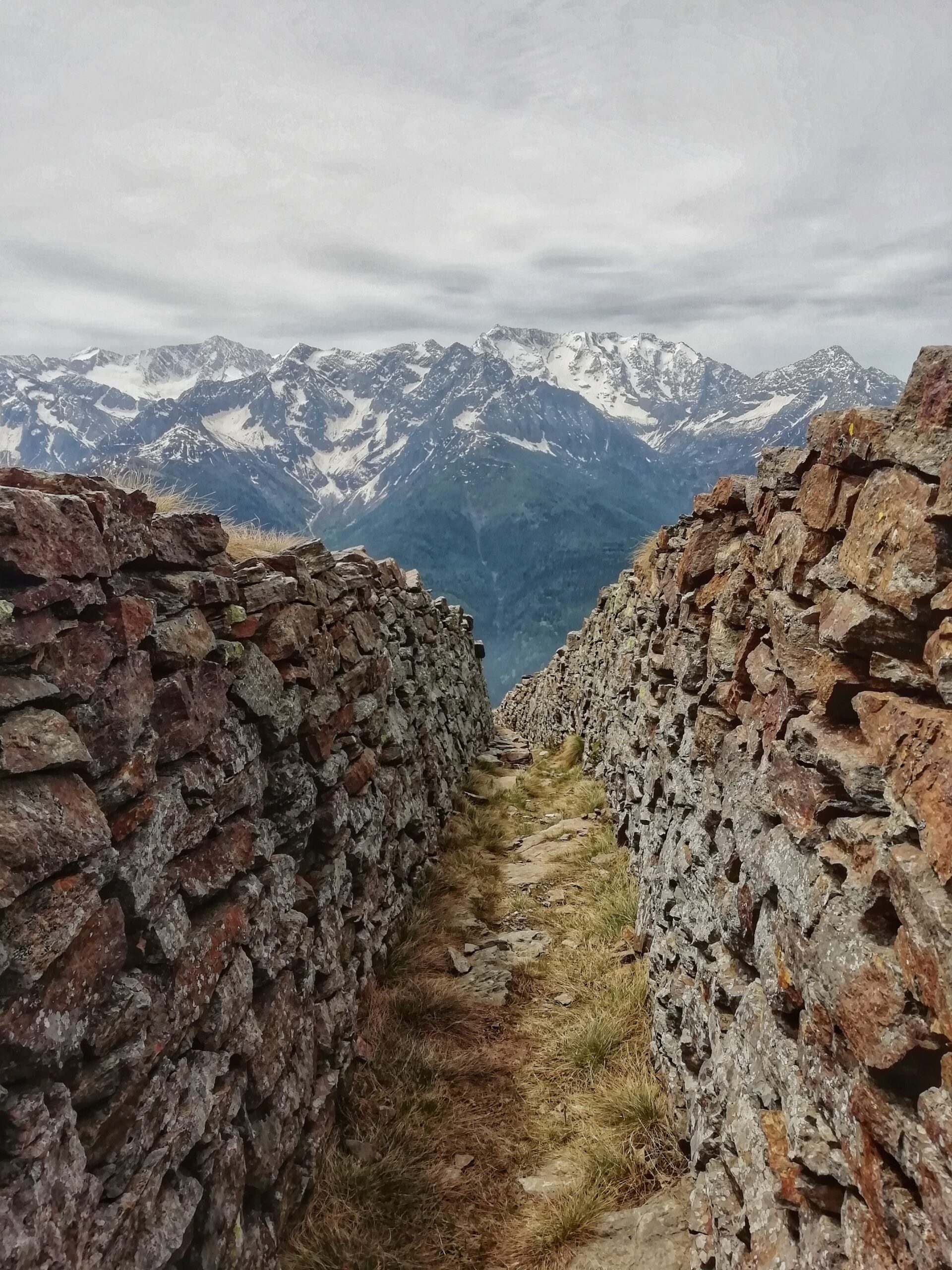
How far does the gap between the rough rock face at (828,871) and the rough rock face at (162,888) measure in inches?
143

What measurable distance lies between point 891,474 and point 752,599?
8.37 feet

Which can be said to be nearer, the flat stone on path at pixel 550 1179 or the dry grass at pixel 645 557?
the flat stone on path at pixel 550 1179

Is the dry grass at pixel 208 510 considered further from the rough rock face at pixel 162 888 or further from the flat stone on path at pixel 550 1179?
the flat stone on path at pixel 550 1179

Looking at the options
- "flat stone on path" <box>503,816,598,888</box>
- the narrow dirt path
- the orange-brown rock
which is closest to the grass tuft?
"flat stone on path" <box>503,816,598,888</box>

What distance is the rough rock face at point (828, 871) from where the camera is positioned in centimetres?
Result: 328

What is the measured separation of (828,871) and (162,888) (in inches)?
173

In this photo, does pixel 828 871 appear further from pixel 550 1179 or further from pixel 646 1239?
pixel 550 1179

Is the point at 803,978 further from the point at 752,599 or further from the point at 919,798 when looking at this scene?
the point at 752,599

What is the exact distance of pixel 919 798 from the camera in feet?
11.4

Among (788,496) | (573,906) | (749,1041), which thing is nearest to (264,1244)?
(749,1041)

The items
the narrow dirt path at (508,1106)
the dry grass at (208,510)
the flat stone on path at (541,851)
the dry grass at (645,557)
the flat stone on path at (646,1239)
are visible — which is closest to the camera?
the flat stone on path at (646,1239)

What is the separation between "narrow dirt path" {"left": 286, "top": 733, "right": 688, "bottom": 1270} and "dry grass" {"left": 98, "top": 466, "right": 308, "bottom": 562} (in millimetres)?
5943

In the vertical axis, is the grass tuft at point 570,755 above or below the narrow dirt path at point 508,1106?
below

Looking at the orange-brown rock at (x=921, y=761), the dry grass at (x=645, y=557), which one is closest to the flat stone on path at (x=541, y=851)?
the dry grass at (x=645, y=557)
